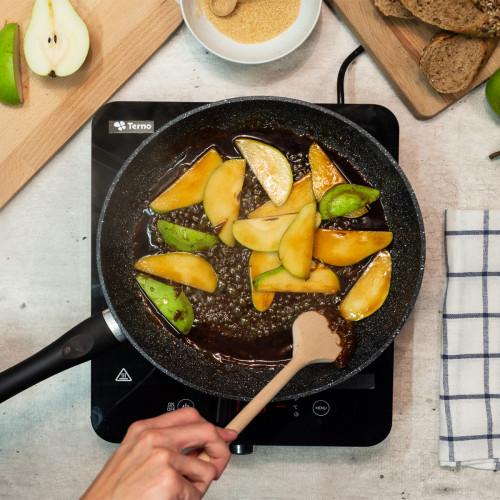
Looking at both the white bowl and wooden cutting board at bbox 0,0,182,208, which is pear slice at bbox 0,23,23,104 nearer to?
wooden cutting board at bbox 0,0,182,208

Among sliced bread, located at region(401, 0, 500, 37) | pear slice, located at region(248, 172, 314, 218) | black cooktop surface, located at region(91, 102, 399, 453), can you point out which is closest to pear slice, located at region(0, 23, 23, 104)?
black cooktop surface, located at region(91, 102, 399, 453)

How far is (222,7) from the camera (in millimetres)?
1002

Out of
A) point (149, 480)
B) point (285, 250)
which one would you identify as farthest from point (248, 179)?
point (149, 480)

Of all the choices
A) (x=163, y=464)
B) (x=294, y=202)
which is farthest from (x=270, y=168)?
(x=163, y=464)

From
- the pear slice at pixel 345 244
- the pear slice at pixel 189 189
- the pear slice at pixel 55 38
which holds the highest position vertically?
the pear slice at pixel 55 38

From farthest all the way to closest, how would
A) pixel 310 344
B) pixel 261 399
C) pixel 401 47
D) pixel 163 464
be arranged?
1. pixel 401 47
2. pixel 310 344
3. pixel 261 399
4. pixel 163 464

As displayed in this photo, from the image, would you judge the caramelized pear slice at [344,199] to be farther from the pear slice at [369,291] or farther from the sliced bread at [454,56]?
the sliced bread at [454,56]

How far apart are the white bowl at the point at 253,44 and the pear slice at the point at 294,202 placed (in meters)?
0.23

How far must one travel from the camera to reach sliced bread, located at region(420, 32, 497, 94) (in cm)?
98

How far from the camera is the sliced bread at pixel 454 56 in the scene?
3.22 ft

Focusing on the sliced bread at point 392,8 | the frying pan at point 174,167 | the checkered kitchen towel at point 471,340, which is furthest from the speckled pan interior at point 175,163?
the sliced bread at point 392,8

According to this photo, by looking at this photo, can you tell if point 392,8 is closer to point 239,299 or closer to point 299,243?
point 299,243

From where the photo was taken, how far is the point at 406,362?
3.46 feet

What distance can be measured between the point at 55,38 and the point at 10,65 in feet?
0.30
